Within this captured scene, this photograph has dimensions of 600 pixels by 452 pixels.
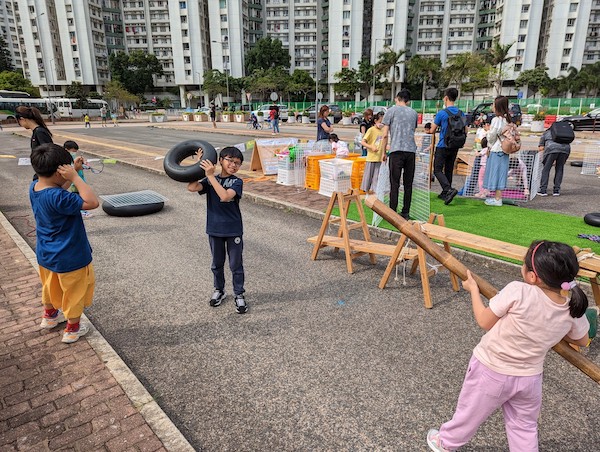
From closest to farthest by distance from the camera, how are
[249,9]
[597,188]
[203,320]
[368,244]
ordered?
[203,320] < [368,244] < [597,188] < [249,9]

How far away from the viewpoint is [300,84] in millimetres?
94312

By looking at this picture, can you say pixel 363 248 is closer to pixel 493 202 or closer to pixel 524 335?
pixel 524 335

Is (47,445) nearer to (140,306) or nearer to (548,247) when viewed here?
(140,306)

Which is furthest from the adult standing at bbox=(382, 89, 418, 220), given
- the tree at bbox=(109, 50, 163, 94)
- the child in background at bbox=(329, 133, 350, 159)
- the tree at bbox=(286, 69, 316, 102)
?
the tree at bbox=(109, 50, 163, 94)

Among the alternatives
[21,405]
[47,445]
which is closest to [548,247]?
[47,445]

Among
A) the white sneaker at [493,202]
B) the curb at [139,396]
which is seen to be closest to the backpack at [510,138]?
the white sneaker at [493,202]

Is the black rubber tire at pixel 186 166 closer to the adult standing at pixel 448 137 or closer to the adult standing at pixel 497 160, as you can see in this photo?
the adult standing at pixel 448 137

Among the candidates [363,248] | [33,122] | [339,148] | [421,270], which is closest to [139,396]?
[421,270]

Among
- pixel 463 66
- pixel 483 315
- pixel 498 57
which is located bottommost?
pixel 483 315

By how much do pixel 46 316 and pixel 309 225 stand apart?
16.5 ft

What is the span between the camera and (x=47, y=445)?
9.10 ft

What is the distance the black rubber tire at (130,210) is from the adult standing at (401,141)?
5.25m

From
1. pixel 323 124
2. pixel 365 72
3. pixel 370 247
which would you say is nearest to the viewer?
pixel 370 247

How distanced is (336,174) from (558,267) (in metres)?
7.89
